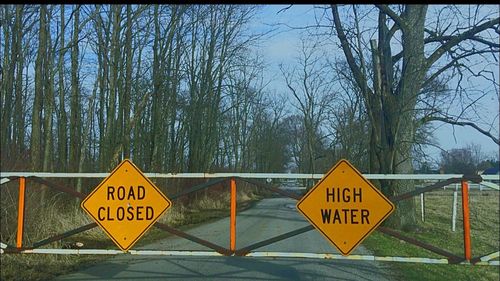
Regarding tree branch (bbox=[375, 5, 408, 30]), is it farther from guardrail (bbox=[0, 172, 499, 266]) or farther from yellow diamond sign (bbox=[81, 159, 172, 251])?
yellow diamond sign (bbox=[81, 159, 172, 251])

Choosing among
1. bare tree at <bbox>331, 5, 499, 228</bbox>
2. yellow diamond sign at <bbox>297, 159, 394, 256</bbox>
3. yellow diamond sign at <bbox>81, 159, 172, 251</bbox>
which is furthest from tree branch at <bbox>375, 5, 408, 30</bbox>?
yellow diamond sign at <bbox>81, 159, 172, 251</bbox>

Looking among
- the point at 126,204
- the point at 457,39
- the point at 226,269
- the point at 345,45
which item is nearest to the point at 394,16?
the point at 457,39

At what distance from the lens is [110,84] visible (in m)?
22.3

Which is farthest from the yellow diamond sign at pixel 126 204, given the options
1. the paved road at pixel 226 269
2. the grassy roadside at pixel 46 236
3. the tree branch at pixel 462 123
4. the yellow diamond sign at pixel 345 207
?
the tree branch at pixel 462 123

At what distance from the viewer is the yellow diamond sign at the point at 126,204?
279 inches

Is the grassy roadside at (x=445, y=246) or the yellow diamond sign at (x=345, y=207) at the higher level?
the yellow diamond sign at (x=345, y=207)

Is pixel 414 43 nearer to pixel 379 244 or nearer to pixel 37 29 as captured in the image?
pixel 379 244

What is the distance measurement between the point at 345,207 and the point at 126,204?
9.26 feet

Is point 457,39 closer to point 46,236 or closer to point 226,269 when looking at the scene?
point 226,269

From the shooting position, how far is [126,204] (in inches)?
280

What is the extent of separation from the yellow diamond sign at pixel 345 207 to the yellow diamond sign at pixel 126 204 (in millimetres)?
1904

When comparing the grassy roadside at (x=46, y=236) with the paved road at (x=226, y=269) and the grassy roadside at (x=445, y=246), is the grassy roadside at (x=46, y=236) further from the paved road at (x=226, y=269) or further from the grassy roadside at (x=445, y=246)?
the grassy roadside at (x=445, y=246)

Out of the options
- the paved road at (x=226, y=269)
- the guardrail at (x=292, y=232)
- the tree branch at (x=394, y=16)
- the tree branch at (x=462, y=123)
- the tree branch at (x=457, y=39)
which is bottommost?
the paved road at (x=226, y=269)

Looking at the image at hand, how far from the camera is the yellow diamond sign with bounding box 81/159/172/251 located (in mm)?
7094
